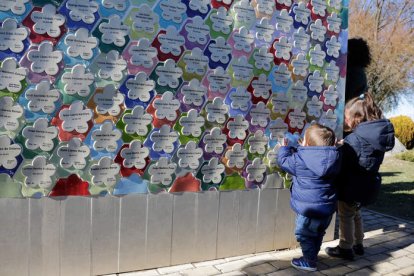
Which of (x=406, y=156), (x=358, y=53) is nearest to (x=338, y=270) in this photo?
(x=358, y=53)

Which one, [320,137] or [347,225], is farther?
[347,225]

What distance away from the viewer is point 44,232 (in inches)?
103

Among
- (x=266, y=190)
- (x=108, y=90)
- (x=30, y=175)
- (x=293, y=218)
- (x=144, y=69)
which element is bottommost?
(x=293, y=218)

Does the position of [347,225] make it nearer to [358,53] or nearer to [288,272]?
[288,272]

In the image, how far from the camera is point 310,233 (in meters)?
3.17

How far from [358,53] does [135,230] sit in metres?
3.17

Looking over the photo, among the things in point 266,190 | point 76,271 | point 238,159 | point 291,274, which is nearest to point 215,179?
point 238,159

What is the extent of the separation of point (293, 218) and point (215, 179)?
1057mm

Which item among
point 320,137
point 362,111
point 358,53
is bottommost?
point 320,137

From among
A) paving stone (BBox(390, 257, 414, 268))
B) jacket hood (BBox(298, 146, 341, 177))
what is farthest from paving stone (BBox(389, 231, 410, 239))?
jacket hood (BBox(298, 146, 341, 177))

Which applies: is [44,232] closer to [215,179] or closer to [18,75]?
[18,75]

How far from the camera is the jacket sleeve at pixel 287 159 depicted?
3.14 metres

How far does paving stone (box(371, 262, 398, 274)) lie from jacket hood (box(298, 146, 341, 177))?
1063 millimetres

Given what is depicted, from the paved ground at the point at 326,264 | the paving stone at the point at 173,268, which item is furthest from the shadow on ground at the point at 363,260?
the paving stone at the point at 173,268
